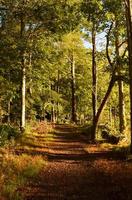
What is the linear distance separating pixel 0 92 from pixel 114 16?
877cm

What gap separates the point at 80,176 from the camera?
43.4 feet

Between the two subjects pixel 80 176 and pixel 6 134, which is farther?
pixel 6 134

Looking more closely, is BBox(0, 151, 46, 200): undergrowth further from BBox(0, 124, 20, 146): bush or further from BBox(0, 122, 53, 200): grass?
BBox(0, 124, 20, 146): bush

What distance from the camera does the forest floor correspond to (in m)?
10.5

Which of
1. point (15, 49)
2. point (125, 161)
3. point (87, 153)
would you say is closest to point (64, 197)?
point (125, 161)

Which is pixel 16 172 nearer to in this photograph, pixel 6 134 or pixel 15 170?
pixel 15 170

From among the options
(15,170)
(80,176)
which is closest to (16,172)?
(15,170)

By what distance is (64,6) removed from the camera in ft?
80.9

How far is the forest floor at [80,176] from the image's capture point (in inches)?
412

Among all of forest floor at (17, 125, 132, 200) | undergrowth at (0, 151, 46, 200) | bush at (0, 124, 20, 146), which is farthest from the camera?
bush at (0, 124, 20, 146)

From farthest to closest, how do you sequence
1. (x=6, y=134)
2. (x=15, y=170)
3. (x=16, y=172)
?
(x=6, y=134)
(x=15, y=170)
(x=16, y=172)

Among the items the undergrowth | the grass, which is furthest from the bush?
the undergrowth

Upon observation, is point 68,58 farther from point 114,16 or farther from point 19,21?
point 114,16

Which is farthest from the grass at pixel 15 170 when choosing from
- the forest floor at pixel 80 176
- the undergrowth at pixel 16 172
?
the forest floor at pixel 80 176
